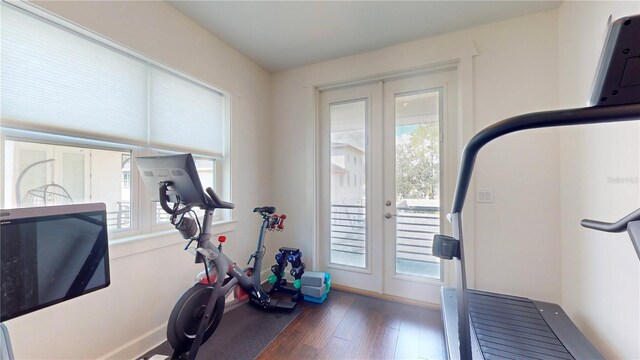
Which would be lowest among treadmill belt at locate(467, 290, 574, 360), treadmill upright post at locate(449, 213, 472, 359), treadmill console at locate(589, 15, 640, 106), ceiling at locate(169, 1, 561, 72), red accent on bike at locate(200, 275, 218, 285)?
treadmill belt at locate(467, 290, 574, 360)

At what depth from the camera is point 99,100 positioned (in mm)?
1554

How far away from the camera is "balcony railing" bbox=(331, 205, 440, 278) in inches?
96.0

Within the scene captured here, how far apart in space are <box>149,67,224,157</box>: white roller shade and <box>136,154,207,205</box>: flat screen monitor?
1.64 ft

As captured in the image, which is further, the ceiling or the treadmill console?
the ceiling

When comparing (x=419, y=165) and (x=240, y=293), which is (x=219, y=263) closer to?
(x=240, y=293)

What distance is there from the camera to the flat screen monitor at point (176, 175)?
54.3 inches

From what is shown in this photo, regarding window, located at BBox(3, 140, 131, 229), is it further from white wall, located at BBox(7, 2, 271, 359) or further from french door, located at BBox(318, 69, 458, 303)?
french door, located at BBox(318, 69, 458, 303)

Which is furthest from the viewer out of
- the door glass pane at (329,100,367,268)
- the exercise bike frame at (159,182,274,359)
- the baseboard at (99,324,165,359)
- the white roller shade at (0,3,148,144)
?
the door glass pane at (329,100,367,268)

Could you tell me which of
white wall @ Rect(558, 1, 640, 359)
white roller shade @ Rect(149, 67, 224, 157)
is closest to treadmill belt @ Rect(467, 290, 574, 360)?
white wall @ Rect(558, 1, 640, 359)

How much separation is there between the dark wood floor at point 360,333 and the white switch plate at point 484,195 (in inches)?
46.2

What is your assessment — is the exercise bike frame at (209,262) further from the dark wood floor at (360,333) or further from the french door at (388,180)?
the french door at (388,180)

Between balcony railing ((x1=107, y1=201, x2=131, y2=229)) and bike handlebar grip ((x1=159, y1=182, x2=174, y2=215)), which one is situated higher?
bike handlebar grip ((x1=159, y1=182, x2=174, y2=215))

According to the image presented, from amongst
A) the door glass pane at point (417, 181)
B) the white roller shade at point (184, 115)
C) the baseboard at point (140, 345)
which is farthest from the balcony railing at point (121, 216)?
the door glass pane at point (417, 181)

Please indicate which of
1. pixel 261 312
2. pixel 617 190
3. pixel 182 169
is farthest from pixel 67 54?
pixel 617 190
